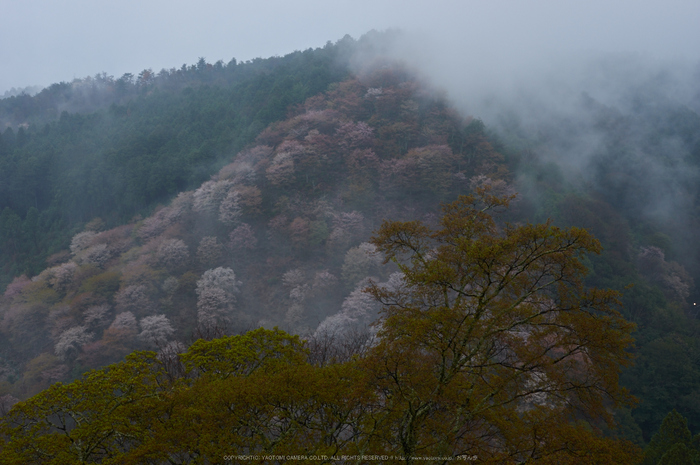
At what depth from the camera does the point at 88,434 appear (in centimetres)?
592

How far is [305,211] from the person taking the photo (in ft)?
84.8

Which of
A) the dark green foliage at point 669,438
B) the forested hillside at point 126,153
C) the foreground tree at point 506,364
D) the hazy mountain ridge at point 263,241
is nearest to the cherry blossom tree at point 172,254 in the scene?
the hazy mountain ridge at point 263,241

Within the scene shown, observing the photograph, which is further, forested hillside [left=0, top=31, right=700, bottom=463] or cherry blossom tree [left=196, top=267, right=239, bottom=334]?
cherry blossom tree [left=196, top=267, right=239, bottom=334]

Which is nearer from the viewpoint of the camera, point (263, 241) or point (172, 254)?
point (172, 254)

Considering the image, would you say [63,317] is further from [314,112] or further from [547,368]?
[547,368]

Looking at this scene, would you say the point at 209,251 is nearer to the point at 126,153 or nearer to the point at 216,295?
the point at 216,295

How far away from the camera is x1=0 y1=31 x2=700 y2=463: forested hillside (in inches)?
792

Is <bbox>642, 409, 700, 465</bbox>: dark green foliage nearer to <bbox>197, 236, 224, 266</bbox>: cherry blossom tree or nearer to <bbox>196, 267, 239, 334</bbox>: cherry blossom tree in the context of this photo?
<bbox>196, 267, 239, 334</bbox>: cherry blossom tree

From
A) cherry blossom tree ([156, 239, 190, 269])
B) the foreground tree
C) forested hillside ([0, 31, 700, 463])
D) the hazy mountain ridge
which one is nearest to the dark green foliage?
forested hillside ([0, 31, 700, 463])

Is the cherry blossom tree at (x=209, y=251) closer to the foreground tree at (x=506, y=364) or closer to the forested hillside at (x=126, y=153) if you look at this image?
the forested hillside at (x=126, y=153)

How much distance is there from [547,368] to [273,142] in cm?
2876

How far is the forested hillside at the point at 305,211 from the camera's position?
20109 millimetres

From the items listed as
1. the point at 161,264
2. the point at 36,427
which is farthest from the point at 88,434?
the point at 161,264

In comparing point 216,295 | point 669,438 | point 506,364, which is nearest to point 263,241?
point 216,295
